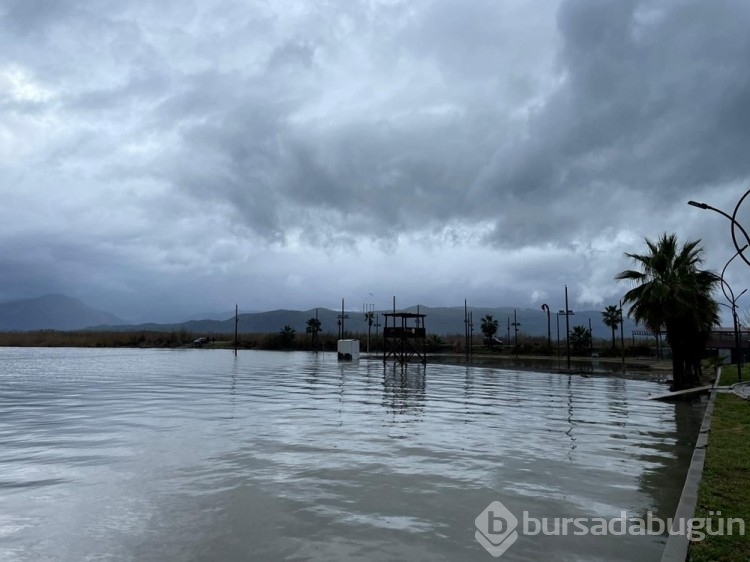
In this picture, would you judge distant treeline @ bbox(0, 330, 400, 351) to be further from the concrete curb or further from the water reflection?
the concrete curb

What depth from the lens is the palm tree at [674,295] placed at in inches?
1119

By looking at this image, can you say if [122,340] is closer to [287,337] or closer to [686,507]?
[287,337]

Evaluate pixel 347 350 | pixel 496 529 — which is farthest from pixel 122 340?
pixel 496 529

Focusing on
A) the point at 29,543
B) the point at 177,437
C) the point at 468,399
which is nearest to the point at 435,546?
the point at 29,543

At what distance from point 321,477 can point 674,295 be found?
957 inches

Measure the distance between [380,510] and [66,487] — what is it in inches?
240

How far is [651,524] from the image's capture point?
812cm

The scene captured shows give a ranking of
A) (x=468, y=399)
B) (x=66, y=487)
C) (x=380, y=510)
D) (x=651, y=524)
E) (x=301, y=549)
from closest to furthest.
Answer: (x=301, y=549) → (x=651, y=524) → (x=380, y=510) → (x=66, y=487) → (x=468, y=399)

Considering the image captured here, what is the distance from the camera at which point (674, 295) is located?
28.1 meters

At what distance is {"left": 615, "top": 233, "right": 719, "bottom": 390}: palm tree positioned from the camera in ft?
93.2

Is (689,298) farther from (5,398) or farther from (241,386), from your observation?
(5,398)

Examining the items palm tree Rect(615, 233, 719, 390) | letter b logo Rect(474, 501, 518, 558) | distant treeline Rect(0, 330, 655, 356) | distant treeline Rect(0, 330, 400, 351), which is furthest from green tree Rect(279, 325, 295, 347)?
letter b logo Rect(474, 501, 518, 558)

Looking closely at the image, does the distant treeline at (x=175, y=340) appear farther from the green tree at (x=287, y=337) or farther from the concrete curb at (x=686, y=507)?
the concrete curb at (x=686, y=507)

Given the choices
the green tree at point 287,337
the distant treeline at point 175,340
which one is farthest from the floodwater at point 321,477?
the green tree at point 287,337
